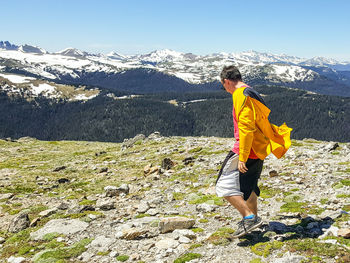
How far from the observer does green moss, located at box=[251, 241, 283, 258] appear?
293 inches

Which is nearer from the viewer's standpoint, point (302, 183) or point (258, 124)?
point (258, 124)

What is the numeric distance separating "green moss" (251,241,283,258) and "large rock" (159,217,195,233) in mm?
2795

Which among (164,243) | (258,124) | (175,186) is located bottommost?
(175,186)

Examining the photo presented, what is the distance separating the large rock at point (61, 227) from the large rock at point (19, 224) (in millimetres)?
1042

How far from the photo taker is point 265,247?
305 inches

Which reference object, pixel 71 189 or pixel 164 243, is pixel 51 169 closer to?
pixel 71 189

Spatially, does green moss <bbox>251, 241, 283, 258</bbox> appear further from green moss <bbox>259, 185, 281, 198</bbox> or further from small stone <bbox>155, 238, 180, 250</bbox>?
green moss <bbox>259, 185, 281, 198</bbox>

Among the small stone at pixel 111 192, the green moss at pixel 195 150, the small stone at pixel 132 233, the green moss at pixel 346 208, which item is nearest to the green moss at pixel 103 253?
the small stone at pixel 132 233

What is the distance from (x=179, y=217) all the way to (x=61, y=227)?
5013 mm

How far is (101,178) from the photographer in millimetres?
22016

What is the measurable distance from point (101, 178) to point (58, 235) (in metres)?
11.3

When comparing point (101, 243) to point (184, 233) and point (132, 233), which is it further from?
point (184, 233)

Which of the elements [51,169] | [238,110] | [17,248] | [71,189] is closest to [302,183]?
[238,110]

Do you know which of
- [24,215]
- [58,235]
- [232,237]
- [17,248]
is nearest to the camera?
[232,237]
